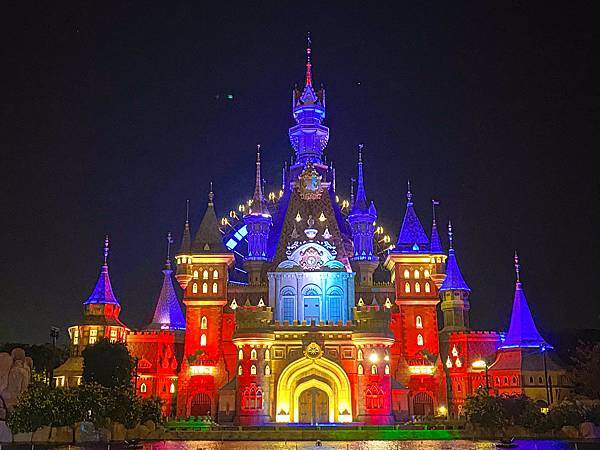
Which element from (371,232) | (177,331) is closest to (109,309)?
(177,331)

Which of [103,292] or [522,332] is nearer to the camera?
[522,332]

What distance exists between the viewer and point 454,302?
73.5 meters

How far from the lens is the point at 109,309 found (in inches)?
2847

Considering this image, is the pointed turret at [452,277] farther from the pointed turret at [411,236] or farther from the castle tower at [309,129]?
the castle tower at [309,129]

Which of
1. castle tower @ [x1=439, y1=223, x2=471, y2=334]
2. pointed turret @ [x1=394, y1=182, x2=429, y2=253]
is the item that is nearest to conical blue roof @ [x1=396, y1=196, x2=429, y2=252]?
pointed turret @ [x1=394, y1=182, x2=429, y2=253]

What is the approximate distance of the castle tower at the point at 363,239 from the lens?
71.5 m

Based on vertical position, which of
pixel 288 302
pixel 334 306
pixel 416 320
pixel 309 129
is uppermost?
pixel 309 129

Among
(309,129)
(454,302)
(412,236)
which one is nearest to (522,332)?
(454,302)

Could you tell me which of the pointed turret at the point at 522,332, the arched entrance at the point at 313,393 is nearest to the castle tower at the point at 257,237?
the arched entrance at the point at 313,393

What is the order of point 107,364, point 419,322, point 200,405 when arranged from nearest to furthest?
1. point 107,364
2. point 200,405
3. point 419,322

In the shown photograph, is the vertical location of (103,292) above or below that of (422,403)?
above

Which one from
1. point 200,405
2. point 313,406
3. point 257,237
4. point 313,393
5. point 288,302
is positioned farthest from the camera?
point 257,237

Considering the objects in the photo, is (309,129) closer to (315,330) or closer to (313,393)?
(315,330)

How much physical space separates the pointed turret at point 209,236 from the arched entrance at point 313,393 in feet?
48.8
